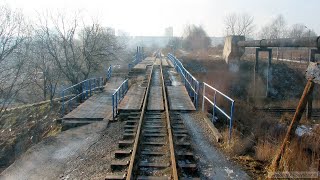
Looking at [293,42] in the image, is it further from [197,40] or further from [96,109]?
[197,40]

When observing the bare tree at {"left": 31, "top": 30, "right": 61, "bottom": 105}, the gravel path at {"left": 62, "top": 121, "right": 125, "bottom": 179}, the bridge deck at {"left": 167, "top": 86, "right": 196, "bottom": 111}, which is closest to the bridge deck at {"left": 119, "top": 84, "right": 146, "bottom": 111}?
the bridge deck at {"left": 167, "top": 86, "right": 196, "bottom": 111}

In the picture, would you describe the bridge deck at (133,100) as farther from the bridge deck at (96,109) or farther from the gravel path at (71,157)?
the gravel path at (71,157)

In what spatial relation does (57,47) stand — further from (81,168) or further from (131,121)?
(81,168)

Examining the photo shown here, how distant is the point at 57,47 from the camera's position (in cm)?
2798

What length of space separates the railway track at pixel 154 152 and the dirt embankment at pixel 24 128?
4.04 metres

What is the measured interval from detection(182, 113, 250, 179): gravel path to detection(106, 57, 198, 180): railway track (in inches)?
9.1

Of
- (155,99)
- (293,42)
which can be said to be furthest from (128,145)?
(293,42)

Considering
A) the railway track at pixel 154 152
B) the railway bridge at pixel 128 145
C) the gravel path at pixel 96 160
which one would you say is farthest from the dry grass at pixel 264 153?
the gravel path at pixel 96 160

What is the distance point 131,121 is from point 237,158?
4228 mm

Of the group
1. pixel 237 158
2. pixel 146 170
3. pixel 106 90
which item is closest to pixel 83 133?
pixel 146 170

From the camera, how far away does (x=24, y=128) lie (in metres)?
19.2

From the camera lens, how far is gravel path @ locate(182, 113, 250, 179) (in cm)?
647

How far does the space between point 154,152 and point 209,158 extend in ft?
4.38

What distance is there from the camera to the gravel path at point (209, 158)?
6472mm
